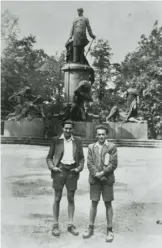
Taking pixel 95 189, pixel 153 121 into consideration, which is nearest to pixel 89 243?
pixel 95 189

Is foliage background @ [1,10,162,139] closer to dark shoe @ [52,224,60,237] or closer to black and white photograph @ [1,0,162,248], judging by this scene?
black and white photograph @ [1,0,162,248]

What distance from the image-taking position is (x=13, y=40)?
930 inches

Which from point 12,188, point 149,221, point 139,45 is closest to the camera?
point 149,221

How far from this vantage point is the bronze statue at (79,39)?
15.9m

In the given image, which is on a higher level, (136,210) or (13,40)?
(13,40)

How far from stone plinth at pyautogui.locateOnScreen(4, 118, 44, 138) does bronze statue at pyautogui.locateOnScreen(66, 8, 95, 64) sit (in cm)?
350

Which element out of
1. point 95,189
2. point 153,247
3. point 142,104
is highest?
point 142,104

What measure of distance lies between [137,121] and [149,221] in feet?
39.8

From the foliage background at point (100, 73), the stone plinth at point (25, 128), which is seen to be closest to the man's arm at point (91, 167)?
the stone plinth at point (25, 128)

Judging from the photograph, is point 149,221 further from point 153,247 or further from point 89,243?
point 89,243

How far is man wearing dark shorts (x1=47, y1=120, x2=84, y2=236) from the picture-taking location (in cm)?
435

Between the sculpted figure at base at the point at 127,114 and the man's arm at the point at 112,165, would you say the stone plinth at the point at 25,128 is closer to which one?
the sculpted figure at base at the point at 127,114

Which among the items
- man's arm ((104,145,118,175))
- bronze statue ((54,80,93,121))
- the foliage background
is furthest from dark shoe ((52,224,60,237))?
the foliage background

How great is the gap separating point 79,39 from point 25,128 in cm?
486
